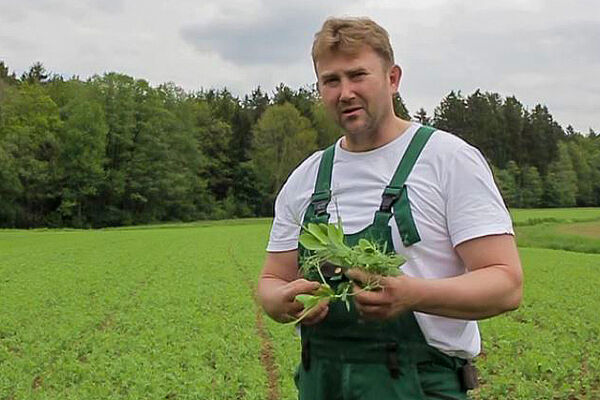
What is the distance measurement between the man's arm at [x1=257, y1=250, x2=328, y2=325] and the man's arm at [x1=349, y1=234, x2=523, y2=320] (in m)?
0.17

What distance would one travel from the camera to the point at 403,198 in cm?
229

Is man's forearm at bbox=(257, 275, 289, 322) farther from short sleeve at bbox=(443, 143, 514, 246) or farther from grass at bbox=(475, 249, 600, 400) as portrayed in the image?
grass at bbox=(475, 249, 600, 400)

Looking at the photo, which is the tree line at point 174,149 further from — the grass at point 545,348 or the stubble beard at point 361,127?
the stubble beard at point 361,127

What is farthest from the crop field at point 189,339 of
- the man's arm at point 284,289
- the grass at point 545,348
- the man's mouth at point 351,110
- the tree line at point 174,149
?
the tree line at point 174,149

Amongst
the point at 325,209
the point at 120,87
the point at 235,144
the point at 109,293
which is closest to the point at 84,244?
the point at 109,293

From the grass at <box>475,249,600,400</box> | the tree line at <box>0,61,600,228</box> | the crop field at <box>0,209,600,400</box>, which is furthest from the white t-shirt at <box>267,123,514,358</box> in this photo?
→ the tree line at <box>0,61,600,228</box>

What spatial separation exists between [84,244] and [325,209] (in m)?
36.4

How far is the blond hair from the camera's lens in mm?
2367

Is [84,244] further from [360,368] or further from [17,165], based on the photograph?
[360,368]

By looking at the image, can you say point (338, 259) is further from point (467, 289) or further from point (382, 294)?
point (467, 289)

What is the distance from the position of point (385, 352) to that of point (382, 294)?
1.03 ft

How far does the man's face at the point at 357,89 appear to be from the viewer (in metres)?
2.38

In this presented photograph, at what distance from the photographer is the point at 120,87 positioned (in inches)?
3009

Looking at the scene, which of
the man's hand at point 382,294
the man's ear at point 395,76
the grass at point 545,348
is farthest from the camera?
the grass at point 545,348
